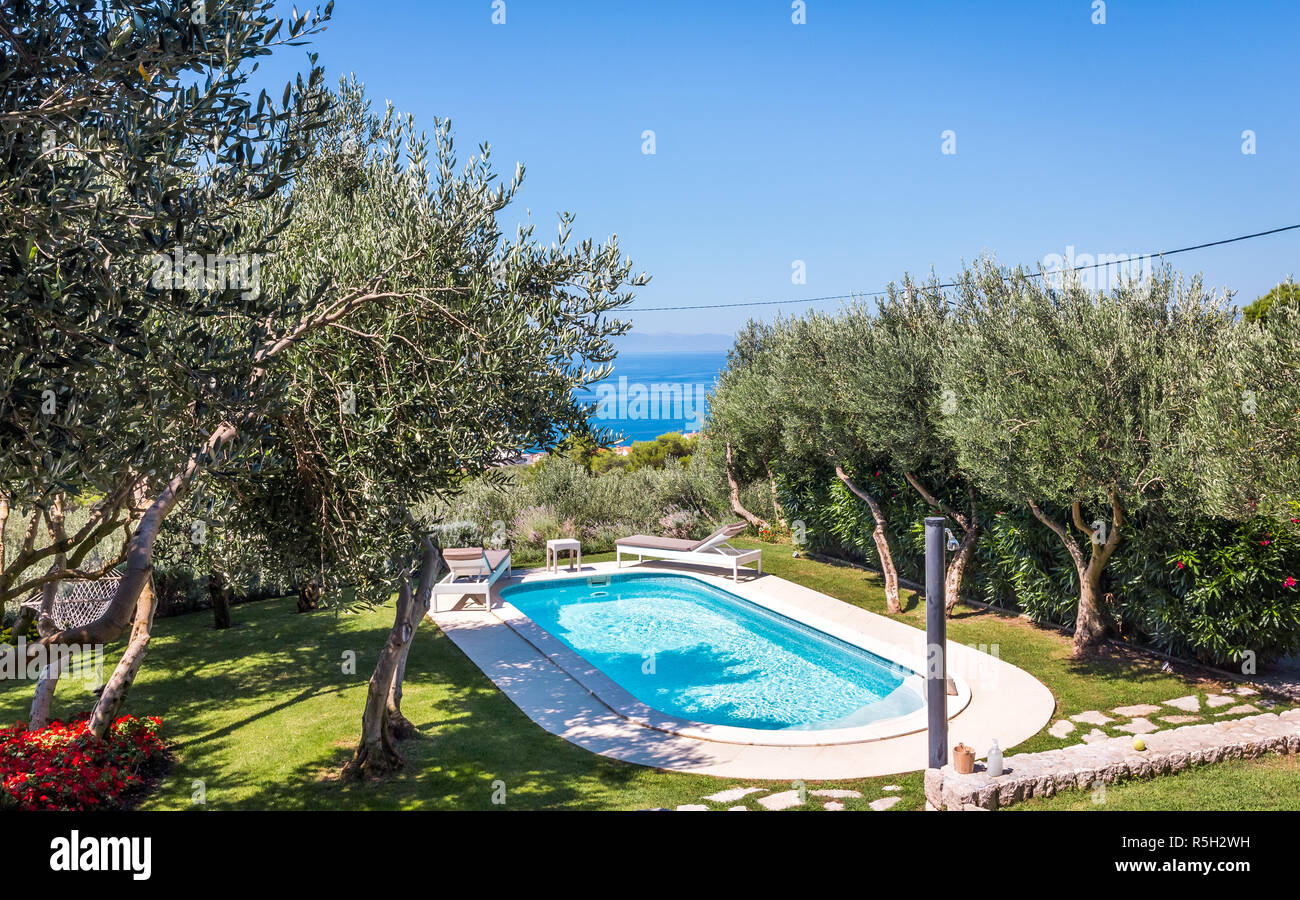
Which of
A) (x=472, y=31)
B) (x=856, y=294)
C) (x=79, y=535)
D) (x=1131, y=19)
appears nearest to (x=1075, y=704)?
(x=856, y=294)

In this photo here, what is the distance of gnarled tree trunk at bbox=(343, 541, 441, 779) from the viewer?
8.38 meters

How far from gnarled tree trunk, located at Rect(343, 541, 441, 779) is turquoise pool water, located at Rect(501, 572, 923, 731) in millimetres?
4231

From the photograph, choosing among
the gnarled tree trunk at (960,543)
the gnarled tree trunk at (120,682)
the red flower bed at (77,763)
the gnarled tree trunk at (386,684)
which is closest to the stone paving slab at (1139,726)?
the gnarled tree trunk at (960,543)

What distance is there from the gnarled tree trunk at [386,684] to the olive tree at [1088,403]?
26.7ft

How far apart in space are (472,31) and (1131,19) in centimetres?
1345

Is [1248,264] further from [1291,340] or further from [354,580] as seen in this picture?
[354,580]

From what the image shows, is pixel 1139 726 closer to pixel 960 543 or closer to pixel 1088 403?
pixel 1088 403

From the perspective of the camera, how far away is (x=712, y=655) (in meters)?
14.3

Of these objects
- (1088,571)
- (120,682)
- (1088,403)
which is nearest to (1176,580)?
(1088,571)

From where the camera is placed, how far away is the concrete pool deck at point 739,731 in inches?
344

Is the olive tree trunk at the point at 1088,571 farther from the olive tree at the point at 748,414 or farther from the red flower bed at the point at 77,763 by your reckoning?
the red flower bed at the point at 77,763

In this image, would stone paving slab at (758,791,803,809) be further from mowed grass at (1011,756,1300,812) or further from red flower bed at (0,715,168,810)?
red flower bed at (0,715,168,810)

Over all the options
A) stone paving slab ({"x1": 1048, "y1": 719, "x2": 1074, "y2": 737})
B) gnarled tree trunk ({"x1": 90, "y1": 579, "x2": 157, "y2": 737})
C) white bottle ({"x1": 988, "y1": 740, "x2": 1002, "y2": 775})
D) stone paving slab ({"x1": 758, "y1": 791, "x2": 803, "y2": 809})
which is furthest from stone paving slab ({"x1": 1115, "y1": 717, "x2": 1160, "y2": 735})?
gnarled tree trunk ({"x1": 90, "y1": 579, "x2": 157, "y2": 737})

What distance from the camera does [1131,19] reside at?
15383 millimetres
